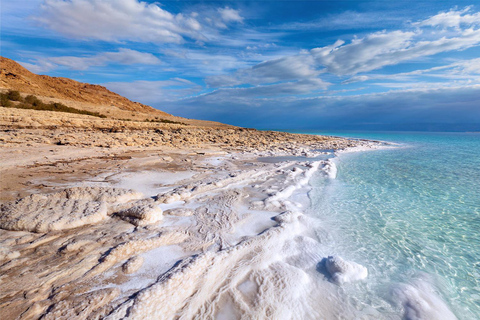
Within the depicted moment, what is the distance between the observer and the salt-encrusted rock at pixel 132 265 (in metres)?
2.46

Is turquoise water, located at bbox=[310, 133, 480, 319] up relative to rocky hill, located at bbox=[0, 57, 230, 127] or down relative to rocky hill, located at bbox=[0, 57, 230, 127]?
down

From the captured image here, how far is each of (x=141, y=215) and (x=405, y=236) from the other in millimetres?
4706

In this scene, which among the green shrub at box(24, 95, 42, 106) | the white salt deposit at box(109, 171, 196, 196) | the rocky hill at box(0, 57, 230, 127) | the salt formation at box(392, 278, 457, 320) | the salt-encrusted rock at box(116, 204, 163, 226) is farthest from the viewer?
the rocky hill at box(0, 57, 230, 127)

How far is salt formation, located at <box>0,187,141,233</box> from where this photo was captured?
2.98 metres

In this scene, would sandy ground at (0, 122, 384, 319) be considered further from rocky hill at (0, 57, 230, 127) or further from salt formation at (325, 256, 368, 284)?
rocky hill at (0, 57, 230, 127)

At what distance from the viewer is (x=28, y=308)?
1866mm

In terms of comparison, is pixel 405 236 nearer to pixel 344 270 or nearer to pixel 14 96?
pixel 344 270

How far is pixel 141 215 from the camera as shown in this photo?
349cm

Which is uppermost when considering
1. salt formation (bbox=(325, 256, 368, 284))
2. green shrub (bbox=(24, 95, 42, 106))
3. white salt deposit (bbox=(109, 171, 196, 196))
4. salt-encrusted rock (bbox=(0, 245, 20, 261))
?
green shrub (bbox=(24, 95, 42, 106))

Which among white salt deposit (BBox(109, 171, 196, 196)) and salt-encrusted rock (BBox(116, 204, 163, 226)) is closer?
salt-encrusted rock (BBox(116, 204, 163, 226))

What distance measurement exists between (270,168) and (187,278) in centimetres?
611

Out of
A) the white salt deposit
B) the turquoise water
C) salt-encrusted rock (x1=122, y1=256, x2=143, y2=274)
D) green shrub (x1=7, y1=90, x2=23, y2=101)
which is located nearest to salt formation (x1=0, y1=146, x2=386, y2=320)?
salt-encrusted rock (x1=122, y1=256, x2=143, y2=274)

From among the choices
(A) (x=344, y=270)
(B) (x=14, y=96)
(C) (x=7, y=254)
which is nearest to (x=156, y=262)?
(C) (x=7, y=254)

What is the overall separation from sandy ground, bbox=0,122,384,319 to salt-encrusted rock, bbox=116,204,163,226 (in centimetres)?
2
